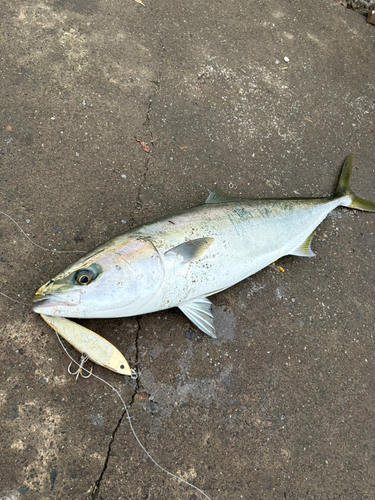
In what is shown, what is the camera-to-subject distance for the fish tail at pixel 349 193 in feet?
11.3

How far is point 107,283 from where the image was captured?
218cm

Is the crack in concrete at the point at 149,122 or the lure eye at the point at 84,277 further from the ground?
the crack in concrete at the point at 149,122

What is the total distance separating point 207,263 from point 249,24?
132 inches

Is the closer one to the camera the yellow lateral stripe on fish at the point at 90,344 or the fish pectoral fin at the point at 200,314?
the yellow lateral stripe on fish at the point at 90,344

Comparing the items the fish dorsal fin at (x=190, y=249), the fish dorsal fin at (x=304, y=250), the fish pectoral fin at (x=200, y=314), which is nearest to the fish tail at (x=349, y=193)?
the fish dorsal fin at (x=304, y=250)

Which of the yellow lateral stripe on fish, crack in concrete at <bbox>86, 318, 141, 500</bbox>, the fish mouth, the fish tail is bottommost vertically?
crack in concrete at <bbox>86, 318, 141, 500</bbox>

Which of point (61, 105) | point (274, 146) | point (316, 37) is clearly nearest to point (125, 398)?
point (61, 105)

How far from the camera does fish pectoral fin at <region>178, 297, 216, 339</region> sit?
99.2 inches

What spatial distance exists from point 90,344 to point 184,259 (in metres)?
0.83

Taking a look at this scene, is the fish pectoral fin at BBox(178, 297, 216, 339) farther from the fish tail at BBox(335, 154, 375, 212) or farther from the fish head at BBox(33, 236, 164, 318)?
the fish tail at BBox(335, 154, 375, 212)

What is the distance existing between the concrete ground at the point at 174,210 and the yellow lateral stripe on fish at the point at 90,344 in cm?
14

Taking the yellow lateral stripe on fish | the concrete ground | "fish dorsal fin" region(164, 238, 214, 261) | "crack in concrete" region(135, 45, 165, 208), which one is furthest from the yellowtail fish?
"crack in concrete" region(135, 45, 165, 208)

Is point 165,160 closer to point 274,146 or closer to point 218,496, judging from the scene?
point 274,146

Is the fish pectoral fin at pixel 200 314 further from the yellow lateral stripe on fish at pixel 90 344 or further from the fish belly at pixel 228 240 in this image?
the yellow lateral stripe on fish at pixel 90 344
